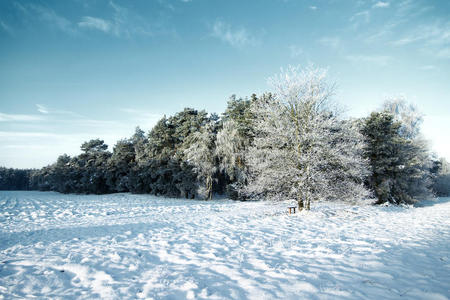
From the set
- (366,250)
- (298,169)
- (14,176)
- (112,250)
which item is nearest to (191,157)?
(298,169)

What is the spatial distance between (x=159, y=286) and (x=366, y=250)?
4.56 meters

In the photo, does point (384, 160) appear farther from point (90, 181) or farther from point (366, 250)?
point (90, 181)

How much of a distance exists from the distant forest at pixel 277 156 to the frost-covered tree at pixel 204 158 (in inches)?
4.0

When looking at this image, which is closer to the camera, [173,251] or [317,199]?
[173,251]

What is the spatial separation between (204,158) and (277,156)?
11928 millimetres

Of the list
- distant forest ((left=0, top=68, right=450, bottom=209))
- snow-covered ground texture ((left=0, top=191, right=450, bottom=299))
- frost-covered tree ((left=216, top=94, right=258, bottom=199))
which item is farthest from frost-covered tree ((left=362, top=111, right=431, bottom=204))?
snow-covered ground texture ((left=0, top=191, right=450, bottom=299))

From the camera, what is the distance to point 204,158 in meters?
21.6

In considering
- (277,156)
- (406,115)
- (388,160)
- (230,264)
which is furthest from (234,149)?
(406,115)

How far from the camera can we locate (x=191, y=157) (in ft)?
72.0

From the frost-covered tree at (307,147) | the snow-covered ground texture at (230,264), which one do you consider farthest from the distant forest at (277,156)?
the snow-covered ground texture at (230,264)

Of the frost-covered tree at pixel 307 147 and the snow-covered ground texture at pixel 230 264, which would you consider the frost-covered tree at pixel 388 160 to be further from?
the snow-covered ground texture at pixel 230 264

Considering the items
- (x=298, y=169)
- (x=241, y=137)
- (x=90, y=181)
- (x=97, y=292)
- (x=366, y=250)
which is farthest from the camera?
(x=90, y=181)

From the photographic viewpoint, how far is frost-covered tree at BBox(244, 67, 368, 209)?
33.3 feet

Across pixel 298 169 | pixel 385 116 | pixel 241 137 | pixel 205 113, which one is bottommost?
pixel 298 169
